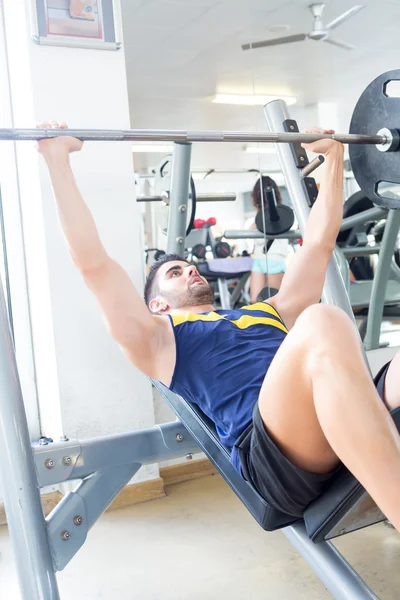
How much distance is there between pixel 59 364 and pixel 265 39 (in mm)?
2127

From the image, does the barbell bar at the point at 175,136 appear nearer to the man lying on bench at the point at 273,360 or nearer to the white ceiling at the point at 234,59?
the man lying on bench at the point at 273,360

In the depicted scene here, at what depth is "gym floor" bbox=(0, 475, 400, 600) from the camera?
1.79 meters

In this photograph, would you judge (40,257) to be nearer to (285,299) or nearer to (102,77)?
(102,77)

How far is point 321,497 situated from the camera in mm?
1339

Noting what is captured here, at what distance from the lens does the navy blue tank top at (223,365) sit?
5.05 feet

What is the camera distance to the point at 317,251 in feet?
6.35

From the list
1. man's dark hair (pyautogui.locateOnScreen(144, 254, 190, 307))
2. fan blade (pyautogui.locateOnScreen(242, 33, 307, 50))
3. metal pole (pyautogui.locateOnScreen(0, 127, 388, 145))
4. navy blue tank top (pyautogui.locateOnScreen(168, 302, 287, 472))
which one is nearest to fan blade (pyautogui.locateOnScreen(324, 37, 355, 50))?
fan blade (pyautogui.locateOnScreen(242, 33, 307, 50))

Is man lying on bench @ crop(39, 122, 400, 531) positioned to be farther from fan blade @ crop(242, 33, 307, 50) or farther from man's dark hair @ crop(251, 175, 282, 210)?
fan blade @ crop(242, 33, 307, 50)

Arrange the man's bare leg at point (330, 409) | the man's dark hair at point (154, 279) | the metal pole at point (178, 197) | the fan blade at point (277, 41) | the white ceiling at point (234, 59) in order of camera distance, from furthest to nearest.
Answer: the fan blade at point (277, 41), the white ceiling at point (234, 59), the metal pole at point (178, 197), the man's dark hair at point (154, 279), the man's bare leg at point (330, 409)

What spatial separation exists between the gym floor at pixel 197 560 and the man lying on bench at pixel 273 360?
54 cm

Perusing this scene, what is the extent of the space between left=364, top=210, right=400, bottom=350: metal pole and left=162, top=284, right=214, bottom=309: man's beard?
135cm

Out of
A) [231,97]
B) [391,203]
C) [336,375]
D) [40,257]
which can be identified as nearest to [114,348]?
[40,257]

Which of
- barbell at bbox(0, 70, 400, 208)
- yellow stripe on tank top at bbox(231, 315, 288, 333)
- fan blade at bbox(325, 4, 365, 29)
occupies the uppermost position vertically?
fan blade at bbox(325, 4, 365, 29)

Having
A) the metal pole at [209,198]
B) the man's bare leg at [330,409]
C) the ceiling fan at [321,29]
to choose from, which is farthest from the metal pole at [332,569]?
the ceiling fan at [321,29]
